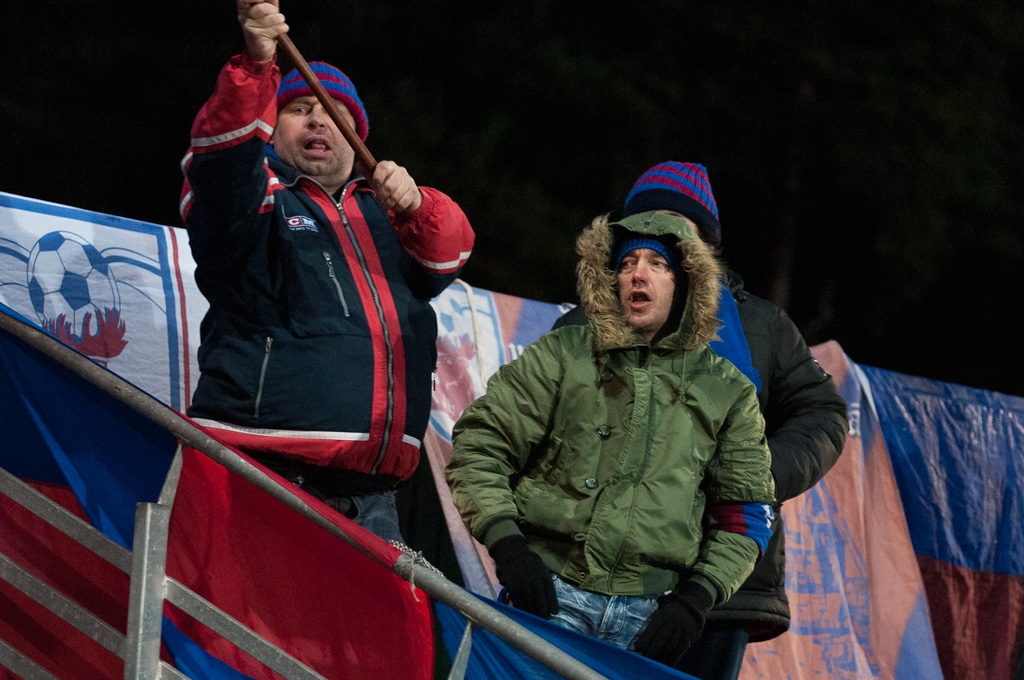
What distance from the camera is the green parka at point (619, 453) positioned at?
3.15 m

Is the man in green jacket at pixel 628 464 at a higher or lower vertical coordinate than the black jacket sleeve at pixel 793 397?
lower

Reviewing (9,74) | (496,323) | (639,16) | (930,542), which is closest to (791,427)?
(496,323)

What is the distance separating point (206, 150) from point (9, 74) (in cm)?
755

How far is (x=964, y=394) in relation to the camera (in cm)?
636

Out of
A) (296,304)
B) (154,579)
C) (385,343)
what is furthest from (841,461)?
(154,579)

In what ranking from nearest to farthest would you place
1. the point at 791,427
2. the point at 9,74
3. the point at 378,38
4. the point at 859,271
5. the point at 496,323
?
the point at 791,427 < the point at 496,323 < the point at 9,74 < the point at 378,38 < the point at 859,271

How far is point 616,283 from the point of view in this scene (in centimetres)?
350

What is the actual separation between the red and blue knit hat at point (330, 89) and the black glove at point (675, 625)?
68.1 inches

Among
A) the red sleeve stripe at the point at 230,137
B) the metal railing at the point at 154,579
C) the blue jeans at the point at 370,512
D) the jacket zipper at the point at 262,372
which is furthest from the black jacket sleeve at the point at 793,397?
the metal railing at the point at 154,579

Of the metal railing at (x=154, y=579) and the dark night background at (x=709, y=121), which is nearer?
Result: the metal railing at (x=154, y=579)

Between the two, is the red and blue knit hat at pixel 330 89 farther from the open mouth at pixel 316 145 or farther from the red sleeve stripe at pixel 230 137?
the red sleeve stripe at pixel 230 137

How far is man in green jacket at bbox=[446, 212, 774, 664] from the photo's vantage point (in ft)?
10.3

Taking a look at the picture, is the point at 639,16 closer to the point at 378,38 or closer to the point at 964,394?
the point at 378,38

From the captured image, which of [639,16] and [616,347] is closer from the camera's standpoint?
[616,347]
